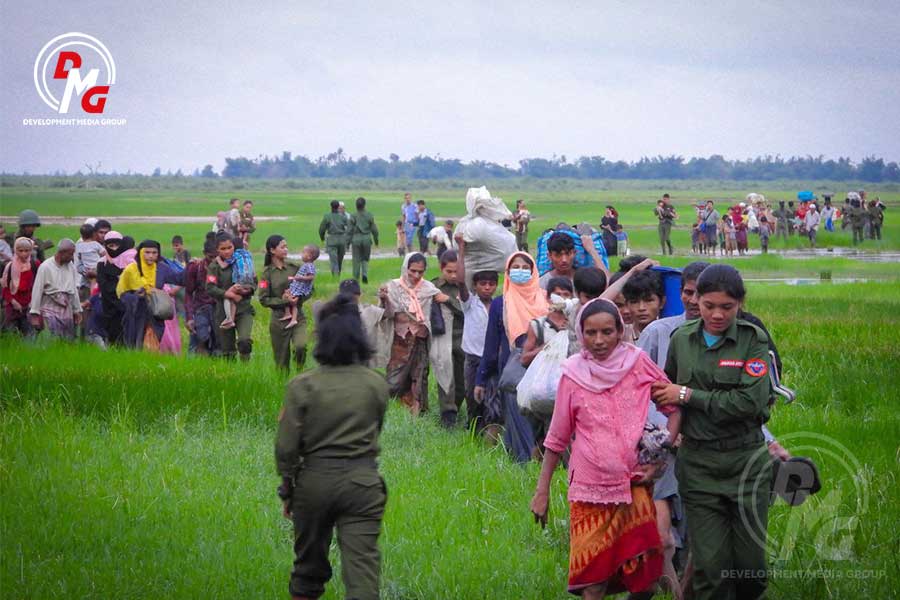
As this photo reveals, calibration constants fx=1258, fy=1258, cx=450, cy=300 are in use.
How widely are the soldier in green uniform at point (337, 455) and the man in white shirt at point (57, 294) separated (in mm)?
9528

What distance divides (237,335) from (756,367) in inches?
367

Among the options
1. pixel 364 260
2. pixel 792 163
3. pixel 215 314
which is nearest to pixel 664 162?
pixel 792 163

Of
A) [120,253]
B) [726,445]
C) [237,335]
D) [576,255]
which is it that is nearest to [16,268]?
[120,253]

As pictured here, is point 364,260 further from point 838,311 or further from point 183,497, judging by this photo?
point 183,497

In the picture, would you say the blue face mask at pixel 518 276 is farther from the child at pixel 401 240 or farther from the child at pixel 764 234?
the child at pixel 764 234

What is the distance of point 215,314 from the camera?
1462 cm

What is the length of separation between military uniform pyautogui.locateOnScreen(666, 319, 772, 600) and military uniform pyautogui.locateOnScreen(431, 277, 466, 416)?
6.14 m

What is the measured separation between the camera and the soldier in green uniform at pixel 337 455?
5840 mm

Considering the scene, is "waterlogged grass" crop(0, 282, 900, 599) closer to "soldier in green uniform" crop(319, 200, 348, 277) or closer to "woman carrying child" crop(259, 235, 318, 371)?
Result: "woman carrying child" crop(259, 235, 318, 371)

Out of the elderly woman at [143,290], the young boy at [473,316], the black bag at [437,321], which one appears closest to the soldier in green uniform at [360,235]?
the elderly woman at [143,290]

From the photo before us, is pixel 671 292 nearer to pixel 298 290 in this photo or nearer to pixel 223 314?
pixel 298 290

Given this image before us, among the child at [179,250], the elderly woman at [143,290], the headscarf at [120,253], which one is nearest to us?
the elderly woman at [143,290]

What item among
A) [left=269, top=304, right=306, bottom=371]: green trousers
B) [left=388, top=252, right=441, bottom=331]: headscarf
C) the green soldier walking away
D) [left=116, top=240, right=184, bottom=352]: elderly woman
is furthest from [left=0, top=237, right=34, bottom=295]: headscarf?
the green soldier walking away

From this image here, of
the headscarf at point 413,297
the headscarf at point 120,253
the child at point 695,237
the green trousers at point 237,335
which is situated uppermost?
the headscarf at point 120,253
